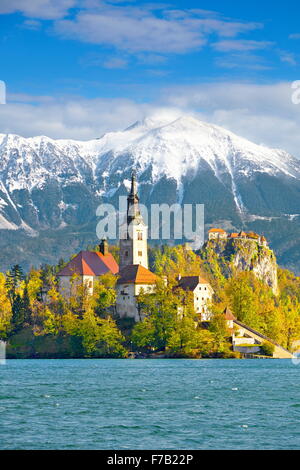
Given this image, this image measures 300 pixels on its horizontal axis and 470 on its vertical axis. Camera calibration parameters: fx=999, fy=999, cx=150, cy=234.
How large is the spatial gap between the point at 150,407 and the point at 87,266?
111 meters

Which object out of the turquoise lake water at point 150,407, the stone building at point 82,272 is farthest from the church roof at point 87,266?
the turquoise lake water at point 150,407

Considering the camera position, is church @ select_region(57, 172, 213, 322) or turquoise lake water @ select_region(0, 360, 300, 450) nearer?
turquoise lake water @ select_region(0, 360, 300, 450)

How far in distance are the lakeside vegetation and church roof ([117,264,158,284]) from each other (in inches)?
86.9

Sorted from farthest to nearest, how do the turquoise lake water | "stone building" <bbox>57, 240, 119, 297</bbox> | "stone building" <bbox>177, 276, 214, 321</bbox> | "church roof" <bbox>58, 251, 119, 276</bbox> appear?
"church roof" <bbox>58, 251, 119, 276</bbox>, "stone building" <bbox>57, 240, 119, 297</bbox>, "stone building" <bbox>177, 276, 214, 321</bbox>, the turquoise lake water

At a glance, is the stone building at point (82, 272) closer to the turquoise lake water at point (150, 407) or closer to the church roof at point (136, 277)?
the church roof at point (136, 277)

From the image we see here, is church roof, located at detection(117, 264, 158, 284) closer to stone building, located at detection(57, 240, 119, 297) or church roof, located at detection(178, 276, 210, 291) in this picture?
church roof, located at detection(178, 276, 210, 291)

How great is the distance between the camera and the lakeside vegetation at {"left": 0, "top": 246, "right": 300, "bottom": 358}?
156 m

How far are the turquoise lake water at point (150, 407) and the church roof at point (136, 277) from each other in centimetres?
4153

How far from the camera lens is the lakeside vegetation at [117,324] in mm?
156125

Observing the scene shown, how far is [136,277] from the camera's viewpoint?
172m

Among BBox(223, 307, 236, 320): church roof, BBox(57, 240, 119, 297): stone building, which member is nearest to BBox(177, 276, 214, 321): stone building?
BBox(223, 307, 236, 320): church roof

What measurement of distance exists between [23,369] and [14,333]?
41807mm
